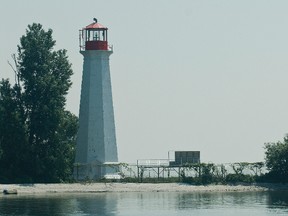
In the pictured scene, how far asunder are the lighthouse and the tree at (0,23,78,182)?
258 cm

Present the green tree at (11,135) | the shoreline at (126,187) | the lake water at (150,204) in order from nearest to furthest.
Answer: the lake water at (150,204) < the shoreline at (126,187) < the green tree at (11,135)

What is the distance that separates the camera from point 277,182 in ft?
427

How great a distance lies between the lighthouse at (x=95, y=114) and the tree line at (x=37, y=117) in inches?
85.3

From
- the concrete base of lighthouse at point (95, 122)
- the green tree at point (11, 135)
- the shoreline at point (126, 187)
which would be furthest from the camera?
the concrete base of lighthouse at point (95, 122)

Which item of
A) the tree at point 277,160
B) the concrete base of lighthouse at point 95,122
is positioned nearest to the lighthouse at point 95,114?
the concrete base of lighthouse at point 95,122

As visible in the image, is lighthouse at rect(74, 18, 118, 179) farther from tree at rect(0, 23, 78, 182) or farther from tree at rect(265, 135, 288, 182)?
tree at rect(265, 135, 288, 182)

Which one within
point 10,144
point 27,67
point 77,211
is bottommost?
point 77,211

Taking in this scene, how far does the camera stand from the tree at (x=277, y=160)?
426 ft

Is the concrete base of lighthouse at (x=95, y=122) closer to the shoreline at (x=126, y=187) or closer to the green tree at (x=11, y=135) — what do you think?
the shoreline at (x=126, y=187)

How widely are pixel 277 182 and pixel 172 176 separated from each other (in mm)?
11017

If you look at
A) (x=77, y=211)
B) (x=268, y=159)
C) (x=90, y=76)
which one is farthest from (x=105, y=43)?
(x=77, y=211)

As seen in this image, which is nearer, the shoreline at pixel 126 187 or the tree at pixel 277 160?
the shoreline at pixel 126 187

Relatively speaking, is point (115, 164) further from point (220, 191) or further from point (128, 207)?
point (128, 207)

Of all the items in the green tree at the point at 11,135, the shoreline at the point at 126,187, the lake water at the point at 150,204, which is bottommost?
the lake water at the point at 150,204
